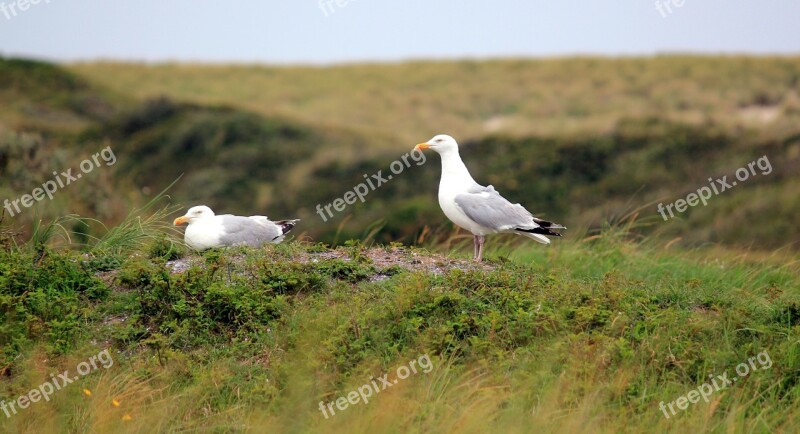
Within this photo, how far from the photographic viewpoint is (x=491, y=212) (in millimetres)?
9844

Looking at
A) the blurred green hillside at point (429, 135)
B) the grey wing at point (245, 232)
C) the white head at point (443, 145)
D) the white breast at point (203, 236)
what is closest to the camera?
the white breast at point (203, 236)

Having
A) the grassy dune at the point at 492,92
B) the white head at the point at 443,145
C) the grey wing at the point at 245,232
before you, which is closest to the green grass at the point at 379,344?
the grey wing at the point at 245,232

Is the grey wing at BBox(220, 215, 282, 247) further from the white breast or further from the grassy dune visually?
the grassy dune

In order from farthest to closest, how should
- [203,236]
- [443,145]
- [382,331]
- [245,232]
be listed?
[443,145] < [245,232] < [203,236] < [382,331]

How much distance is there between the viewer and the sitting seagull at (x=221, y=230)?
10.0m

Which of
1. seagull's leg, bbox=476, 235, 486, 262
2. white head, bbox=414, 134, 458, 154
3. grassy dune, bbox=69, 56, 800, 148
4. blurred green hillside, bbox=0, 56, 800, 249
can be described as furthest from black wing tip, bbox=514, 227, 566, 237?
grassy dune, bbox=69, 56, 800, 148

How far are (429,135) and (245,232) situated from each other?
1095 inches

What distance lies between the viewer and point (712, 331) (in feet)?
26.9

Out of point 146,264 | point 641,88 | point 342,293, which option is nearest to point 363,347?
point 342,293

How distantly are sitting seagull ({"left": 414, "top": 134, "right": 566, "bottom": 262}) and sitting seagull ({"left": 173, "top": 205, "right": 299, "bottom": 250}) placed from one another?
196cm

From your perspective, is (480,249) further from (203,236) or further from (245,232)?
(203,236)

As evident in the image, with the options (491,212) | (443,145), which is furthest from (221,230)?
(491,212)

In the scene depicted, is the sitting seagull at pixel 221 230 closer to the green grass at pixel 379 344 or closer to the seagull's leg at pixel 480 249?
the green grass at pixel 379 344

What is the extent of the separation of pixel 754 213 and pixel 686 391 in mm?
17691
